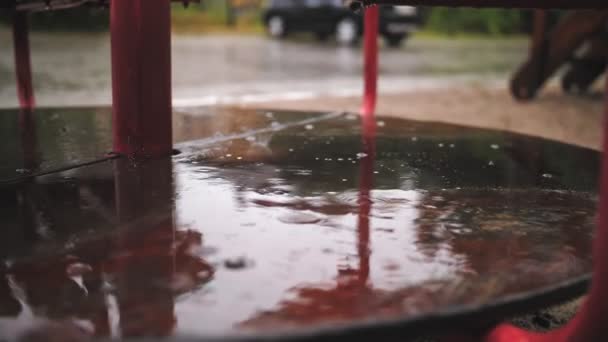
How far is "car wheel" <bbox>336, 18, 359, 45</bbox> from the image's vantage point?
11578 millimetres

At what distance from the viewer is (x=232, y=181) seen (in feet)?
4.30

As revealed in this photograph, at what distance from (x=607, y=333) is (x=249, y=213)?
0.55 meters

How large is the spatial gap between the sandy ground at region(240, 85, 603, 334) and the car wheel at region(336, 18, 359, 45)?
5902 mm

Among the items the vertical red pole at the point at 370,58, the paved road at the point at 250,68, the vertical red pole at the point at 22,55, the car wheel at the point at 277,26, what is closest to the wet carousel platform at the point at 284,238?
the vertical red pole at the point at 370,58

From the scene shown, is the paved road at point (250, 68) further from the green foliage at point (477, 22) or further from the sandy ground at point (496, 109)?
the green foliage at point (477, 22)

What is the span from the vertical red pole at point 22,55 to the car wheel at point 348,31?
933cm

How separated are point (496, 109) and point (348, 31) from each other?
714 centimetres

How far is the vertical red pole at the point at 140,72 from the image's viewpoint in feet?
4.54

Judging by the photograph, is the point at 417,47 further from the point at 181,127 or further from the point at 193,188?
the point at 193,188

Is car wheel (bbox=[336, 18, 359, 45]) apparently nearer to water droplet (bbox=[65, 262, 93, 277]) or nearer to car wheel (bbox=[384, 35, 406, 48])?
car wheel (bbox=[384, 35, 406, 48])

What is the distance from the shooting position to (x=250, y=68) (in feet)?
24.2

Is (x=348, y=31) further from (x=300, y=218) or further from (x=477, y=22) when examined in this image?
(x=300, y=218)

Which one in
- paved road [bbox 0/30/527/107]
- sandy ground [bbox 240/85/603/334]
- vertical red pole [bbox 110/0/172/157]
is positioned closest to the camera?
vertical red pole [bbox 110/0/172/157]

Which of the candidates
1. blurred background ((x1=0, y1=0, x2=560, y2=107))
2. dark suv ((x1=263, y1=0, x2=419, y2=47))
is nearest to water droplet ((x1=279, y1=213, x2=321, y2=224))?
A: blurred background ((x1=0, y1=0, x2=560, y2=107))
